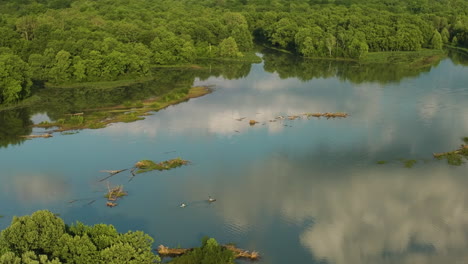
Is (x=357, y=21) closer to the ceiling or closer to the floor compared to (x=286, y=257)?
closer to the ceiling

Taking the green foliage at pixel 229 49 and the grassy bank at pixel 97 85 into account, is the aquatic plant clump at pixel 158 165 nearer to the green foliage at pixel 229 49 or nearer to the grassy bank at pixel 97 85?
the grassy bank at pixel 97 85

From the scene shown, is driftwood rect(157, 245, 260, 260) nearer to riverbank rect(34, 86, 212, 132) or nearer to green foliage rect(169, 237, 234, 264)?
green foliage rect(169, 237, 234, 264)

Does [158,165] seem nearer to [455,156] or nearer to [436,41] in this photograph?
[455,156]

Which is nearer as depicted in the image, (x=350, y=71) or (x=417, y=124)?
(x=417, y=124)

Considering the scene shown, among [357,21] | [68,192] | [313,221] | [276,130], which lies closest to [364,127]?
[276,130]

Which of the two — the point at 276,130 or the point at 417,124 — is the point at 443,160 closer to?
the point at 417,124

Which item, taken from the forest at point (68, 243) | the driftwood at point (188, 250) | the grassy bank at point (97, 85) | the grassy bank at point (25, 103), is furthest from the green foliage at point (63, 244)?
the grassy bank at point (97, 85)
